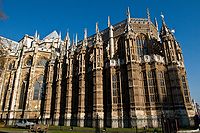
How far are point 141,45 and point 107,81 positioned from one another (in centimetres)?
948

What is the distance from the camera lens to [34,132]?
19.6 meters

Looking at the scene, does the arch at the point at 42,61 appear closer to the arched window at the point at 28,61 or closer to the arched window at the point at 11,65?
the arched window at the point at 28,61

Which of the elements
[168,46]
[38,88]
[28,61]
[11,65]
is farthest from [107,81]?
[11,65]

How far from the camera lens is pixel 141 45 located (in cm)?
3247

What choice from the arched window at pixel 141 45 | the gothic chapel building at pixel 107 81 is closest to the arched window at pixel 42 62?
the gothic chapel building at pixel 107 81

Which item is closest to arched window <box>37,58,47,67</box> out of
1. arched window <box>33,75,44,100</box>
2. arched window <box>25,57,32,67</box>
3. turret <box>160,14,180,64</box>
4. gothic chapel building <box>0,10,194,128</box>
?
gothic chapel building <box>0,10,194,128</box>

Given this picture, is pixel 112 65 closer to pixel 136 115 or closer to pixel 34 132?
pixel 136 115

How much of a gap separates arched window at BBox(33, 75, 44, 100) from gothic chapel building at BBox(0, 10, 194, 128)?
24cm

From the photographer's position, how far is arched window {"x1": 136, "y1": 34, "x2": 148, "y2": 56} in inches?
1249

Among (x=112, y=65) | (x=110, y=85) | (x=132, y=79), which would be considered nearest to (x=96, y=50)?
(x=112, y=65)

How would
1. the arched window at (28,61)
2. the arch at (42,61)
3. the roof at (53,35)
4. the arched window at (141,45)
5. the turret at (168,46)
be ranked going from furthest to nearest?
the roof at (53,35) < the arched window at (28,61) < the arch at (42,61) < the arched window at (141,45) < the turret at (168,46)

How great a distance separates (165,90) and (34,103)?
31.5 meters

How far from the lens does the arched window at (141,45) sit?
104ft

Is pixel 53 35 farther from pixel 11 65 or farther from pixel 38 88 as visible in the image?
pixel 38 88
